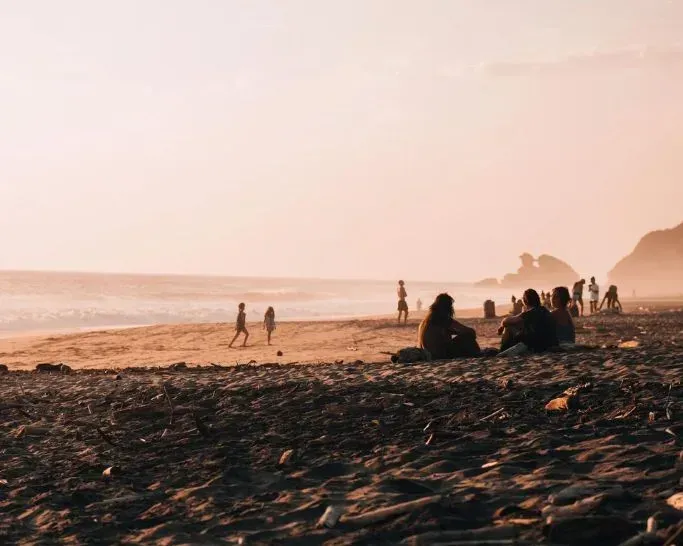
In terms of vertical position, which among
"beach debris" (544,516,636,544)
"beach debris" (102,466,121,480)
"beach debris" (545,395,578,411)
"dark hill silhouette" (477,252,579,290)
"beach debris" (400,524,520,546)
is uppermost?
"dark hill silhouette" (477,252,579,290)

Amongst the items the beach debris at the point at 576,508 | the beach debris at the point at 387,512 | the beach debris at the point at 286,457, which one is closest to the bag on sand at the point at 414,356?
the beach debris at the point at 286,457

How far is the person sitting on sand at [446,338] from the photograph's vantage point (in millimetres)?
12234

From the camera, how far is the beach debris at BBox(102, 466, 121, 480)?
20.1 feet

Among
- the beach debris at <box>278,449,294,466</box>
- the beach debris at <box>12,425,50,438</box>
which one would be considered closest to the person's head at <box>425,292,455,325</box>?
the beach debris at <box>278,449,294,466</box>

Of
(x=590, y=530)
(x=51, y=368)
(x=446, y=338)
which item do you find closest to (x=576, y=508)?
(x=590, y=530)

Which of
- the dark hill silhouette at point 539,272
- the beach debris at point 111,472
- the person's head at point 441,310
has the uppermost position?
the dark hill silhouette at point 539,272

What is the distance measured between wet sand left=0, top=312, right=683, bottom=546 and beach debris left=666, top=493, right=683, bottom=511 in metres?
0.03

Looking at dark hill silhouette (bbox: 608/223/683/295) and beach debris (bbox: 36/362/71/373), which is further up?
dark hill silhouette (bbox: 608/223/683/295)

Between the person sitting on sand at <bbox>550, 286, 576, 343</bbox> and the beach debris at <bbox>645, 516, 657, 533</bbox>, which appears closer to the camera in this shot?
the beach debris at <bbox>645, 516, 657, 533</bbox>

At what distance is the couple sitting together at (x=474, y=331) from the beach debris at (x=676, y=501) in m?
7.64

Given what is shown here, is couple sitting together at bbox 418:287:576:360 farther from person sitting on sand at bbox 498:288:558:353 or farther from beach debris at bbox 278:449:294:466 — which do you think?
beach debris at bbox 278:449:294:466

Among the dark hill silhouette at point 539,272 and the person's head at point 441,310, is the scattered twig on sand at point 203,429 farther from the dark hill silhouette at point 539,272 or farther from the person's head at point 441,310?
the dark hill silhouette at point 539,272

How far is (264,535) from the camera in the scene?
4426 mm

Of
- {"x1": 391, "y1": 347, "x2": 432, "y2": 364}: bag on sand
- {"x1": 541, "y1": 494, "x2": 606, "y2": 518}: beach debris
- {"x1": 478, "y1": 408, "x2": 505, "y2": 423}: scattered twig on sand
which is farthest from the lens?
{"x1": 391, "y1": 347, "x2": 432, "y2": 364}: bag on sand
